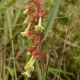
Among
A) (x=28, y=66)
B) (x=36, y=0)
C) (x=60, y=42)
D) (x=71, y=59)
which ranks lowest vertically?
(x=71, y=59)

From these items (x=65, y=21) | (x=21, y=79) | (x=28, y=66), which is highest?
(x=65, y=21)

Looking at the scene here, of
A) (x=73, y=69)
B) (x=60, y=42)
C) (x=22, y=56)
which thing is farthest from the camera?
(x=60, y=42)

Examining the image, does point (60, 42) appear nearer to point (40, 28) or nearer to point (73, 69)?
point (73, 69)

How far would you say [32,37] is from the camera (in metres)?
0.58

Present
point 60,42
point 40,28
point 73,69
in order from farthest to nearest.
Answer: point 60,42, point 73,69, point 40,28

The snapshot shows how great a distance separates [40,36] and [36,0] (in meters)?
0.16

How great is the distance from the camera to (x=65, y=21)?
1.30 metres

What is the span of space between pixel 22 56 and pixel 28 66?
0.78 metres

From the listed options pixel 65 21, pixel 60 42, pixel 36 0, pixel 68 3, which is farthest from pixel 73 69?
pixel 36 0

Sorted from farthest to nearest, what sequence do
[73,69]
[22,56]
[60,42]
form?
[60,42] < [22,56] < [73,69]

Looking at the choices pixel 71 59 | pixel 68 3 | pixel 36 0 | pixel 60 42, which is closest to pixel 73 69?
pixel 71 59

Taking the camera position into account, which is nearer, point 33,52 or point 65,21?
point 33,52

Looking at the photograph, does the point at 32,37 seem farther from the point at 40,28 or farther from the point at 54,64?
the point at 54,64

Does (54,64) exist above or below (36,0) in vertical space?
below
